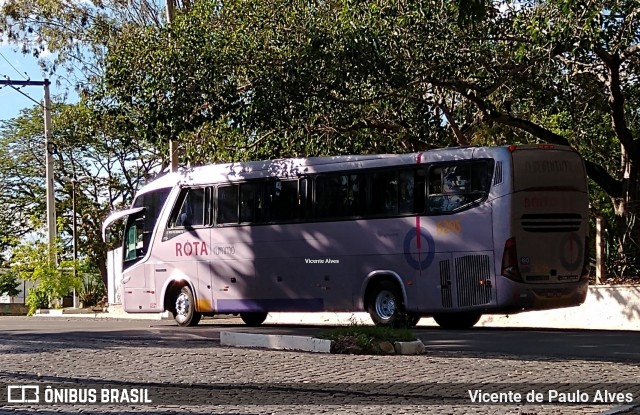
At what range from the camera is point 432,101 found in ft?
87.4

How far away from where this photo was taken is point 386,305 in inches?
817

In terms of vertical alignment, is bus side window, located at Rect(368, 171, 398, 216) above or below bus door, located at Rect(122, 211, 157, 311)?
above

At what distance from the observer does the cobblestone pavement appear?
9.48m

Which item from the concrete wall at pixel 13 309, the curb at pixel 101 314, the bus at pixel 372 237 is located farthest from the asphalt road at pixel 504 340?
the concrete wall at pixel 13 309

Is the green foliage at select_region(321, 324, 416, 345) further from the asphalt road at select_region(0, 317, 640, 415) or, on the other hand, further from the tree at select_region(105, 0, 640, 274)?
the tree at select_region(105, 0, 640, 274)

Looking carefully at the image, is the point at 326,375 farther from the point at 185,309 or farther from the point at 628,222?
the point at 628,222

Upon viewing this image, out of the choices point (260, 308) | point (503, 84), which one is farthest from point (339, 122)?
point (260, 308)

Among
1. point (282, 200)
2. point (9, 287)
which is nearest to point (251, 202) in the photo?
point (282, 200)

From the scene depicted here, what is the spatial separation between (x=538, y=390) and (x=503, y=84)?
15.9 m

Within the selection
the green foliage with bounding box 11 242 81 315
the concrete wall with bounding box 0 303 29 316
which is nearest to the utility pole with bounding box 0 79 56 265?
the green foliage with bounding box 11 242 81 315

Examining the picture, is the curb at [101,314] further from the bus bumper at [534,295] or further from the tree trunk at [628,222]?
the bus bumper at [534,295]

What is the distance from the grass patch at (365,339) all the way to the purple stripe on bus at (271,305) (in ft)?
23.6

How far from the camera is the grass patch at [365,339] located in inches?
546

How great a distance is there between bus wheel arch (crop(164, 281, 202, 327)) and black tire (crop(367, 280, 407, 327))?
16.0ft
